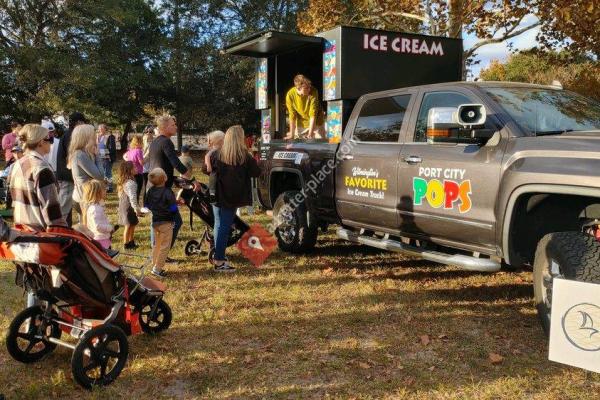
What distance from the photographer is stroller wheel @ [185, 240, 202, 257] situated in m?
7.31

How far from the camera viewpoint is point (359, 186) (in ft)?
19.2

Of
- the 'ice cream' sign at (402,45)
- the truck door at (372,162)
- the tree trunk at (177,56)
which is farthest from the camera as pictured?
the tree trunk at (177,56)

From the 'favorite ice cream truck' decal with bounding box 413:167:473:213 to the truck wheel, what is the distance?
2114mm

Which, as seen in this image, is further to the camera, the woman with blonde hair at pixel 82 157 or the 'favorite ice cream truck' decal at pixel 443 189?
the woman with blonde hair at pixel 82 157

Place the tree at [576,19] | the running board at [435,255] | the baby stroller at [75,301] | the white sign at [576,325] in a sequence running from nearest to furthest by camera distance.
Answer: the white sign at [576,325] < the baby stroller at [75,301] < the running board at [435,255] < the tree at [576,19]

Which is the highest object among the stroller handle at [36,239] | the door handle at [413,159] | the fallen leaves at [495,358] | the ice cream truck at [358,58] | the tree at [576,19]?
the tree at [576,19]

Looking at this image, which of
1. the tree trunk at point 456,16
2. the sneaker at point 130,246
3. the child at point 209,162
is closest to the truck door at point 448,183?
the child at point 209,162

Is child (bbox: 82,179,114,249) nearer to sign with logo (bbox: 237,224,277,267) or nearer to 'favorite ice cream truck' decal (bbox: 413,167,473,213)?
sign with logo (bbox: 237,224,277,267)

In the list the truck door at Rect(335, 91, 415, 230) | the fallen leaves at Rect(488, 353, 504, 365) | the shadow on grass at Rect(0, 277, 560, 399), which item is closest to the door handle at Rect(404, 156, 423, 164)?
the truck door at Rect(335, 91, 415, 230)

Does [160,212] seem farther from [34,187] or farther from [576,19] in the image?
[576,19]

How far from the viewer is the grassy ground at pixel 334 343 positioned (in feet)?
11.7

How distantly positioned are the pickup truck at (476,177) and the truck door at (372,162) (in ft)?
0.04

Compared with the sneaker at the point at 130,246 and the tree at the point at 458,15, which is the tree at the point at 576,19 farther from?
the sneaker at the point at 130,246

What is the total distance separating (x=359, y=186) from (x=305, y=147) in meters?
1.22
